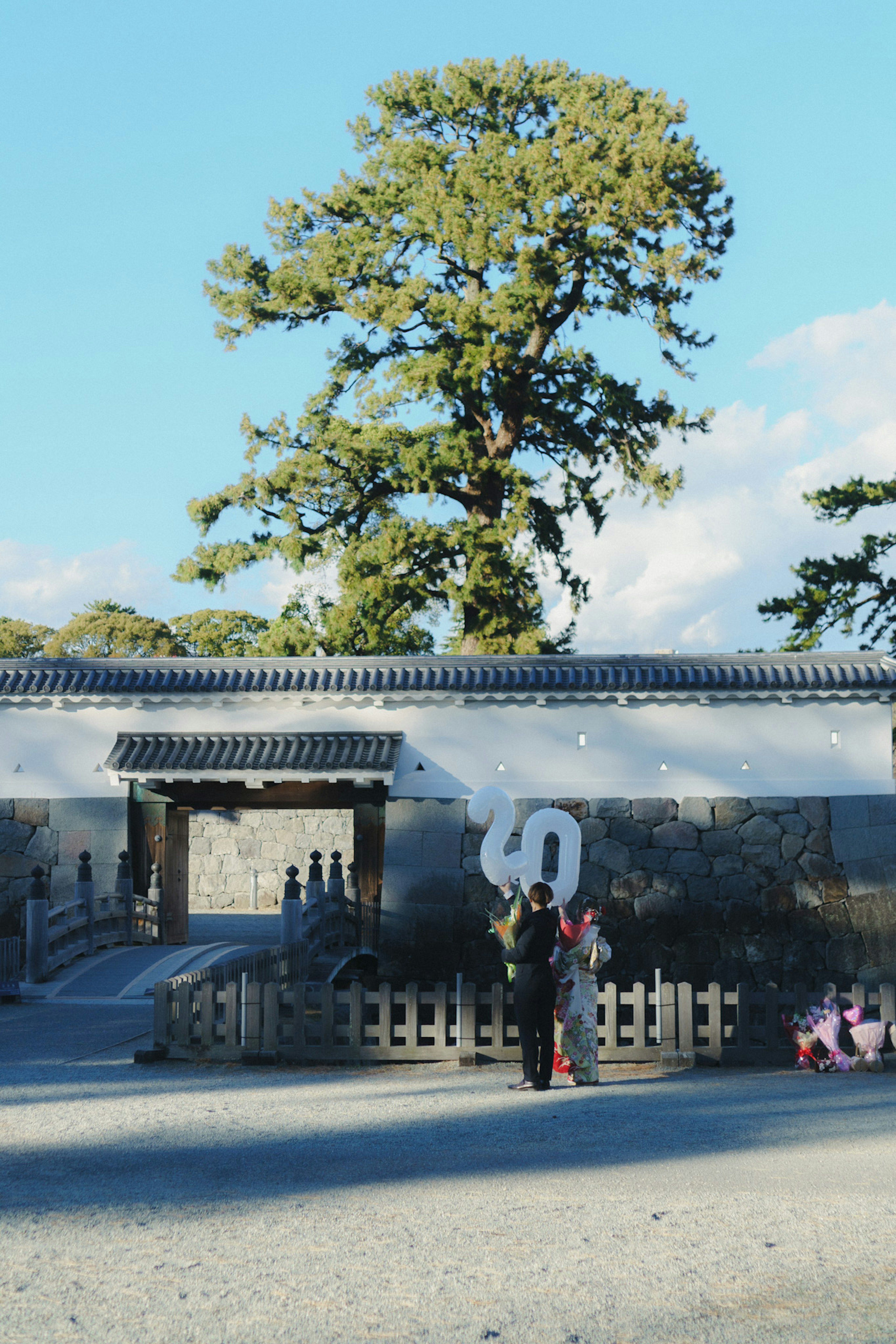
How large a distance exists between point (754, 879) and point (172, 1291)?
506 inches

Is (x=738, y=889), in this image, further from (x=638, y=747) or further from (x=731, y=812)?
(x=638, y=747)

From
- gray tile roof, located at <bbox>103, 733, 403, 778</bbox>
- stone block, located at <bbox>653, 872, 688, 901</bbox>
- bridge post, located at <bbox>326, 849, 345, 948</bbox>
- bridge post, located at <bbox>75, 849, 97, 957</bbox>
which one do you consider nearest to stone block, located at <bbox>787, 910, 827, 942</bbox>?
stone block, located at <bbox>653, 872, 688, 901</bbox>

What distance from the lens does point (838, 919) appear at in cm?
1593

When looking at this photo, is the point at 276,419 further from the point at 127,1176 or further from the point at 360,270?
the point at 127,1176

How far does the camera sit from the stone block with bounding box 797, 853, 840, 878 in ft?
52.4

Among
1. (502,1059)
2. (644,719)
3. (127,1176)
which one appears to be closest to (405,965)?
(644,719)

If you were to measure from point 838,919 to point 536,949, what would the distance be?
9.27 meters

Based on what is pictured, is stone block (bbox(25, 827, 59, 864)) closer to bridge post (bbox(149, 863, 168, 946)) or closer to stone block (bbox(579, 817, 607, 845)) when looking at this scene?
bridge post (bbox(149, 863, 168, 946))

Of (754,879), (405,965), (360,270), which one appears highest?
(360,270)

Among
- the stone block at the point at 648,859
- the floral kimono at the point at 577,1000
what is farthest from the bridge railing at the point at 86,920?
the floral kimono at the point at 577,1000

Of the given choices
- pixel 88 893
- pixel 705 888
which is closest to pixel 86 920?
pixel 88 893

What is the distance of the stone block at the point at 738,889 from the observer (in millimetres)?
16047

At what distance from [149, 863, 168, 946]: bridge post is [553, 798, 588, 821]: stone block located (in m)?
5.62

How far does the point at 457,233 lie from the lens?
2084 cm
